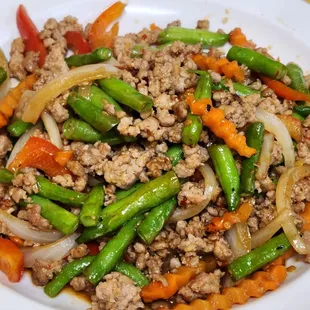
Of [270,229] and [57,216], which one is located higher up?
[270,229]

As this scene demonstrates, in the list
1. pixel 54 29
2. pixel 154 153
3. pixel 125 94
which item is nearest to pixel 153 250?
pixel 154 153

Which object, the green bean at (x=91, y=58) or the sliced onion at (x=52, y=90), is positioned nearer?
the sliced onion at (x=52, y=90)

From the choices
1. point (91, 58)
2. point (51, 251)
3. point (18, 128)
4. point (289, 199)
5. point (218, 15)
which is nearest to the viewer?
point (51, 251)

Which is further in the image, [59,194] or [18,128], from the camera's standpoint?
[18,128]

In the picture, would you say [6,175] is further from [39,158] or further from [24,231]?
[24,231]

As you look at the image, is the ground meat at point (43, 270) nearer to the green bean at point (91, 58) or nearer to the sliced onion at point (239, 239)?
the sliced onion at point (239, 239)

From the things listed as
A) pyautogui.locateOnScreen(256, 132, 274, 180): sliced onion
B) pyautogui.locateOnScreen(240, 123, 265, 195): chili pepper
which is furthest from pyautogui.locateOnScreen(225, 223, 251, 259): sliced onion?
pyautogui.locateOnScreen(256, 132, 274, 180): sliced onion

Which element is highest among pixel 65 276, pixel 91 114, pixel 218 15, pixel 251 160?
pixel 218 15

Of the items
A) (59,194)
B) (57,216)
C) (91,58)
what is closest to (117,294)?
(57,216)

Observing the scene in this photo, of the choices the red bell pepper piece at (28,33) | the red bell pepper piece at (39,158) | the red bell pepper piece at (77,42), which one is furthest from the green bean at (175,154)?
the red bell pepper piece at (28,33)
